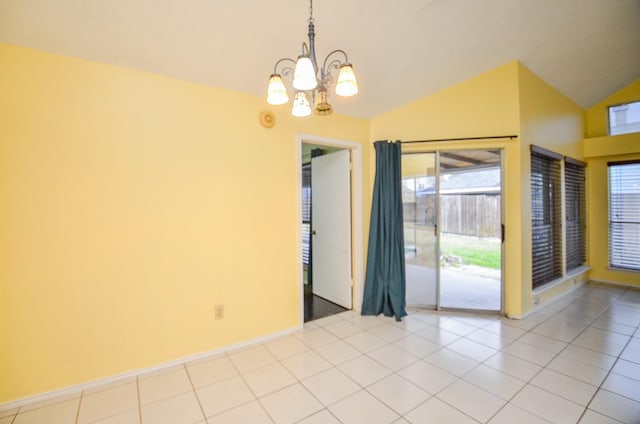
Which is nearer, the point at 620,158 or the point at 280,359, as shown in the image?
the point at 280,359

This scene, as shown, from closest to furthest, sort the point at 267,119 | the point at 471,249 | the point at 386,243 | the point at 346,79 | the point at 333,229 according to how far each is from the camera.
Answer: the point at 346,79 < the point at 267,119 < the point at 386,243 < the point at 333,229 < the point at 471,249

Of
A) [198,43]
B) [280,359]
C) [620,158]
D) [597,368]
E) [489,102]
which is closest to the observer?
[198,43]

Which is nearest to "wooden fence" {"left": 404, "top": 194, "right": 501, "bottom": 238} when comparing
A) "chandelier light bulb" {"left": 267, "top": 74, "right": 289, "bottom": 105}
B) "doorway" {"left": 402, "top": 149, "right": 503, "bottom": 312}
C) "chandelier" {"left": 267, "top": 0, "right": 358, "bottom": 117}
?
"doorway" {"left": 402, "top": 149, "right": 503, "bottom": 312}

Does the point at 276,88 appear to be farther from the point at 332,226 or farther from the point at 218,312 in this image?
the point at 332,226

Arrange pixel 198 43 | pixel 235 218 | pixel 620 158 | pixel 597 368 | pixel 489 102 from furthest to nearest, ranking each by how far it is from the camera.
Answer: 1. pixel 620 158
2. pixel 489 102
3. pixel 235 218
4. pixel 597 368
5. pixel 198 43

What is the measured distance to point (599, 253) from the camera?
4570 millimetres

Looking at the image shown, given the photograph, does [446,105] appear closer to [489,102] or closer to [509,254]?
[489,102]

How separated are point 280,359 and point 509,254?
2715 mm

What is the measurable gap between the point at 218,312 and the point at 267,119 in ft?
6.07

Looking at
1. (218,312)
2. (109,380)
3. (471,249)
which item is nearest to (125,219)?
(218,312)

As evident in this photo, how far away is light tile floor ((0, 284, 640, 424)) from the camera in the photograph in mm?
1728

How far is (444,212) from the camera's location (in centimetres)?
356

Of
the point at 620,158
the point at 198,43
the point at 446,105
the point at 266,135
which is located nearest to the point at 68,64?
the point at 198,43

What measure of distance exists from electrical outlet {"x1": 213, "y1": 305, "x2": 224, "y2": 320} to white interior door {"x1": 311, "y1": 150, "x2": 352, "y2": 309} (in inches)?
63.1
